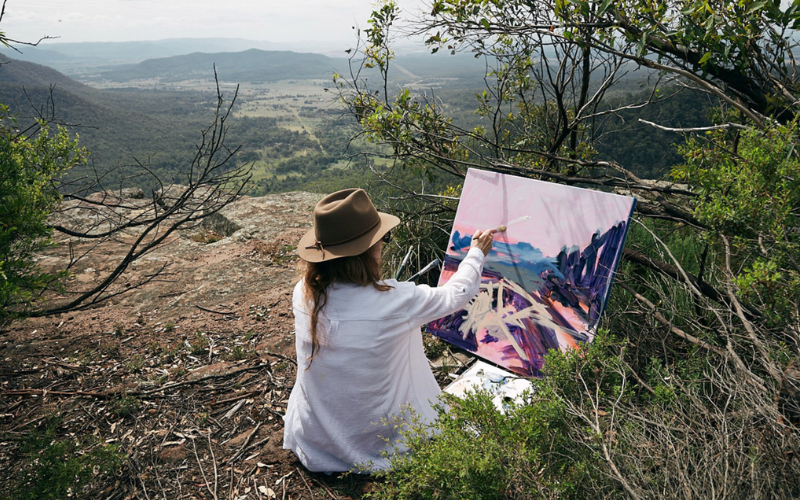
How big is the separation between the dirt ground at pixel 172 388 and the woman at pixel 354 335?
25 cm

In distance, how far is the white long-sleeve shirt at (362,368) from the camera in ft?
6.98

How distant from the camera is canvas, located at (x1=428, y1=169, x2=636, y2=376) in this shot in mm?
2539

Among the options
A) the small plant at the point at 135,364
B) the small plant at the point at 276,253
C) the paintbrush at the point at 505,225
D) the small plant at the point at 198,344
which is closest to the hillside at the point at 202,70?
the small plant at the point at 276,253

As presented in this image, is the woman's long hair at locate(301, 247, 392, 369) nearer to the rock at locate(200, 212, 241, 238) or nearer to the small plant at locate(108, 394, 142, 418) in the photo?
the small plant at locate(108, 394, 142, 418)

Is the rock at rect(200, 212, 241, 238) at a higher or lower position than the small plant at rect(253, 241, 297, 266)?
lower

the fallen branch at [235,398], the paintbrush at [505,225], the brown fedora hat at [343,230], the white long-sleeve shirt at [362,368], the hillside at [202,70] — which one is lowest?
the fallen branch at [235,398]

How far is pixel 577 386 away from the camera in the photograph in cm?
197

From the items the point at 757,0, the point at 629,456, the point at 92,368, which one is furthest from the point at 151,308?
the point at 757,0

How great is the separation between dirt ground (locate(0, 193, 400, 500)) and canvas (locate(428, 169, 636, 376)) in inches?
50.5

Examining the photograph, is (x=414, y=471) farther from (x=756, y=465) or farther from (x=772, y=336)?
(x=772, y=336)

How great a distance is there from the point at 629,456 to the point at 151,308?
4.55 meters

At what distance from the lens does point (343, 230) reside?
211cm

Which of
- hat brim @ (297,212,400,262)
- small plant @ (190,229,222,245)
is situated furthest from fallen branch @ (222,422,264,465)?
small plant @ (190,229,222,245)

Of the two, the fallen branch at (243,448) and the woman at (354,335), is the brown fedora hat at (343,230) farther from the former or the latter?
the fallen branch at (243,448)
